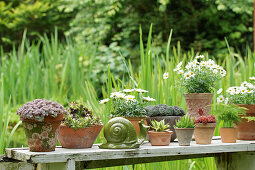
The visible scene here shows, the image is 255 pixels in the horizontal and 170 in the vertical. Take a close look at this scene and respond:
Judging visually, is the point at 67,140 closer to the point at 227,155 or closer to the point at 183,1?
the point at 227,155

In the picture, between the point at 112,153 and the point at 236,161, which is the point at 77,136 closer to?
the point at 112,153

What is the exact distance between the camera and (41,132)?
1631mm

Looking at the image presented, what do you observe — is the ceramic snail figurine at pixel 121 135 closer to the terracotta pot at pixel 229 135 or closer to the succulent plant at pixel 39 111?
the succulent plant at pixel 39 111

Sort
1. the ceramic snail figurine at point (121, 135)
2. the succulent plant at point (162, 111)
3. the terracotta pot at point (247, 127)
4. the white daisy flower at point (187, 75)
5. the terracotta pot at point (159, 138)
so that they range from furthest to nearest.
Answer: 1. the white daisy flower at point (187, 75)
2. the terracotta pot at point (247, 127)
3. the succulent plant at point (162, 111)
4. the terracotta pot at point (159, 138)
5. the ceramic snail figurine at point (121, 135)

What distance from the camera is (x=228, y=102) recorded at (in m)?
2.28

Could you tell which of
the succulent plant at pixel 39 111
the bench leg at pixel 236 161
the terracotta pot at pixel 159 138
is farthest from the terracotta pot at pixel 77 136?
the bench leg at pixel 236 161

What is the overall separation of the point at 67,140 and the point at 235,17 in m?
6.03

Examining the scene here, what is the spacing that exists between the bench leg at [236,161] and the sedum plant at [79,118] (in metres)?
0.81

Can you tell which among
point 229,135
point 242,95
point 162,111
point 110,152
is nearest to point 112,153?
point 110,152

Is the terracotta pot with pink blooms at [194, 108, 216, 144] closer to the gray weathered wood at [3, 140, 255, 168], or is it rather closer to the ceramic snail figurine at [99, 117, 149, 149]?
the gray weathered wood at [3, 140, 255, 168]

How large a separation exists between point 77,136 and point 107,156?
17 cm

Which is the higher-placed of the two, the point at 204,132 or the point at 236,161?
the point at 204,132

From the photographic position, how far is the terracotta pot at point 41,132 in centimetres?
162

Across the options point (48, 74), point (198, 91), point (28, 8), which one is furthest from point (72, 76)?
point (28, 8)
